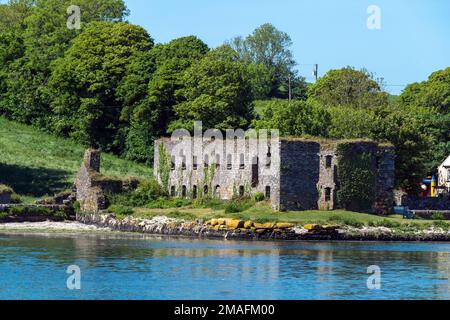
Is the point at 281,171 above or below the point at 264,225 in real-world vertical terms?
above

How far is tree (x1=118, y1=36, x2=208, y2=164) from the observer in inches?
4070

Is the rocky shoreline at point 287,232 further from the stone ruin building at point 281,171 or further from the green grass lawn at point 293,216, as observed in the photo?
the stone ruin building at point 281,171

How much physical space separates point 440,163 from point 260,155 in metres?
40.6

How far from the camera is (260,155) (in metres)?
76.1

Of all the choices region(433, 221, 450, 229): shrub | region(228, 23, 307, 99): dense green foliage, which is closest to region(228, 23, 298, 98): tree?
region(228, 23, 307, 99): dense green foliage

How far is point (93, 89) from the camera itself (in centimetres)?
10856

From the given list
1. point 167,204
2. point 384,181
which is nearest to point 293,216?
point 384,181

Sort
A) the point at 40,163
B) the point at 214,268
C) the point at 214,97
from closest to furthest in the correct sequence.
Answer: the point at 214,268 → the point at 40,163 → the point at 214,97

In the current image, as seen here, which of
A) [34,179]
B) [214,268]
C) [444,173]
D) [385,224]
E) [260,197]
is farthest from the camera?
[444,173]

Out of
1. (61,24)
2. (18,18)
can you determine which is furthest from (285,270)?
(18,18)

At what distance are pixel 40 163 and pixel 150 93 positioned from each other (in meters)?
11.4

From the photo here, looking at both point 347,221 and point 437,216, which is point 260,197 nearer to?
point 347,221

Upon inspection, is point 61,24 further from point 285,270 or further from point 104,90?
point 285,270

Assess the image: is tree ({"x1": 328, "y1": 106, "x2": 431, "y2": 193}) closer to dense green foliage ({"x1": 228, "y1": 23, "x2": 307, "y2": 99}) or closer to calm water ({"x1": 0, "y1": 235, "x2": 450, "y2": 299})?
calm water ({"x1": 0, "y1": 235, "x2": 450, "y2": 299})
